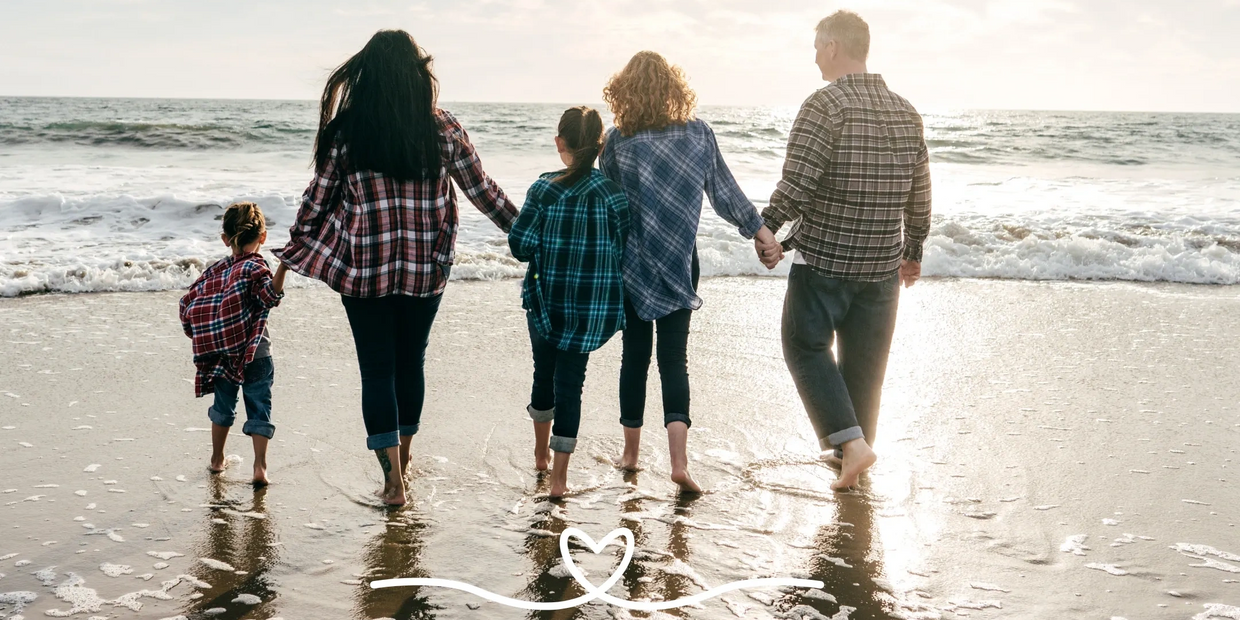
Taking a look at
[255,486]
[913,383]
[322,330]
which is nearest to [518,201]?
[322,330]

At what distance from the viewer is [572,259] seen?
324 centimetres

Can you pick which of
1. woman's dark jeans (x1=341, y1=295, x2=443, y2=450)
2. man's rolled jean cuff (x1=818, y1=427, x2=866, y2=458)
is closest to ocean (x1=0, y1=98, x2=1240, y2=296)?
woman's dark jeans (x1=341, y1=295, x2=443, y2=450)

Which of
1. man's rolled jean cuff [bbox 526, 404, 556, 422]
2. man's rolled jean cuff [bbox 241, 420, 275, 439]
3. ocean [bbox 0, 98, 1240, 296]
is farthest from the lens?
ocean [bbox 0, 98, 1240, 296]

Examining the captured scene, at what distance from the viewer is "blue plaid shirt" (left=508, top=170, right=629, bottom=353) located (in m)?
3.21

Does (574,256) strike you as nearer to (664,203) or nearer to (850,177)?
(664,203)

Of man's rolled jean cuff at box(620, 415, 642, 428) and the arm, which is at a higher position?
the arm

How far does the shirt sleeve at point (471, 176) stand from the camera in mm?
3176

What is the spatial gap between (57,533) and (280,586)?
0.93 metres

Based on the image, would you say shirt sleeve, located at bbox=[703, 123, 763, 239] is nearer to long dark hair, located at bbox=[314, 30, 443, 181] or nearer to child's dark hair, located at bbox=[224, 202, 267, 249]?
long dark hair, located at bbox=[314, 30, 443, 181]

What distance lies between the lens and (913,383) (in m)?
4.92

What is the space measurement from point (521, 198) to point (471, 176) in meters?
11.1

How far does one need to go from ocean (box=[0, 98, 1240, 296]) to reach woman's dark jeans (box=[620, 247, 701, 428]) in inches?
187

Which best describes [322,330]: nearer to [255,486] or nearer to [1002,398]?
[255,486]

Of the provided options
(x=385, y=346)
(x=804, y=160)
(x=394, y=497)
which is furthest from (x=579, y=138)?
(x=394, y=497)
